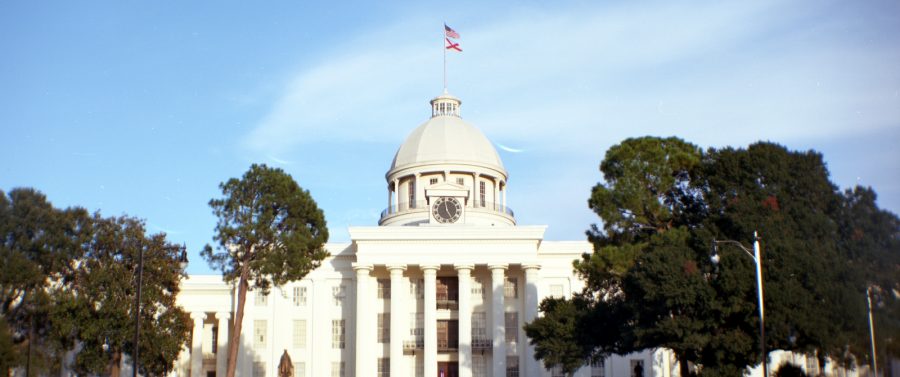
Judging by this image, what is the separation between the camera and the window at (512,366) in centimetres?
7062

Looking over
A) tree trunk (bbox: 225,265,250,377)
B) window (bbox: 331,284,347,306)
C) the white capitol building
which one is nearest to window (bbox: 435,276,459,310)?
the white capitol building

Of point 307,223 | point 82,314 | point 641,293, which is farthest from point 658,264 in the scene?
point 82,314

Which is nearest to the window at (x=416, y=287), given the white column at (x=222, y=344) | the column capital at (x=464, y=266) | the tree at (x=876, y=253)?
the column capital at (x=464, y=266)

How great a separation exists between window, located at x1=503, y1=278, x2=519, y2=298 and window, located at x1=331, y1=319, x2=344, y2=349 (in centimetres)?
1205

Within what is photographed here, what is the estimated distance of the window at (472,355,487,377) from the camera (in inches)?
2790

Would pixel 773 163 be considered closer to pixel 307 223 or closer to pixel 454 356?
pixel 307 223

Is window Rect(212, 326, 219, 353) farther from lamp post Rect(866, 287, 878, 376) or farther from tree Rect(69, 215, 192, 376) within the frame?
lamp post Rect(866, 287, 878, 376)

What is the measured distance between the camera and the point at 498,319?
68375mm

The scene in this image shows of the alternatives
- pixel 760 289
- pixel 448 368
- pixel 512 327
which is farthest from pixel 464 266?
pixel 760 289

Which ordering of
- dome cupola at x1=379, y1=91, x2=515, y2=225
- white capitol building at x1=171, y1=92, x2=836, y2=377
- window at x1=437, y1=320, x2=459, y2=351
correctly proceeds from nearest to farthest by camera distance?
white capitol building at x1=171, y1=92, x2=836, y2=377, window at x1=437, y1=320, x2=459, y2=351, dome cupola at x1=379, y1=91, x2=515, y2=225

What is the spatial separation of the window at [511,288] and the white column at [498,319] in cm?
171

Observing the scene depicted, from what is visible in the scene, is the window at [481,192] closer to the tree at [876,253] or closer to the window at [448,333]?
the window at [448,333]

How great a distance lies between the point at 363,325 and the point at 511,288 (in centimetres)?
1112

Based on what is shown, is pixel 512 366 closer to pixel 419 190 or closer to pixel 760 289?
pixel 419 190
